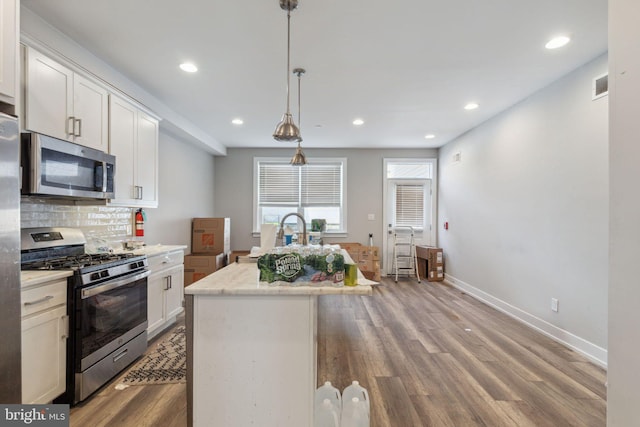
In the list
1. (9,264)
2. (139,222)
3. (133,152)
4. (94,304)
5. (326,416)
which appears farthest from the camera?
(139,222)

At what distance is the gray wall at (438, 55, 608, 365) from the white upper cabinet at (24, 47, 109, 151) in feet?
14.0

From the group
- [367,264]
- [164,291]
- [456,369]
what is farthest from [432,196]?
[164,291]

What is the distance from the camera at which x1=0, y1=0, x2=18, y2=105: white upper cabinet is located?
140 cm

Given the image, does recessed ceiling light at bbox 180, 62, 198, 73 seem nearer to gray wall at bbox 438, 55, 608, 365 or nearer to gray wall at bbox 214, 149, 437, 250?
gray wall at bbox 214, 149, 437, 250

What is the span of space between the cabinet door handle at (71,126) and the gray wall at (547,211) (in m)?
4.25

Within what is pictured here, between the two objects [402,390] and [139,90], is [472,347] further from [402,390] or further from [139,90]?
[139,90]

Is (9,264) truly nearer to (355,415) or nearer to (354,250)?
(355,415)

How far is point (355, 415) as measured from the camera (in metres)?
1.62

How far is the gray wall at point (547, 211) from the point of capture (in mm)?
2594

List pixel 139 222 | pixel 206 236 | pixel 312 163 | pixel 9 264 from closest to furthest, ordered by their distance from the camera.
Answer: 1. pixel 9 264
2. pixel 139 222
3. pixel 206 236
4. pixel 312 163

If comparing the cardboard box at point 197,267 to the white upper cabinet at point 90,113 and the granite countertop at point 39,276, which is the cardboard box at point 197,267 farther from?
the granite countertop at point 39,276

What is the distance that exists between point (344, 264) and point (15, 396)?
5.50 feet

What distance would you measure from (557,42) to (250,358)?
10.3 feet

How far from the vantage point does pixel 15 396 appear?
1.40m
